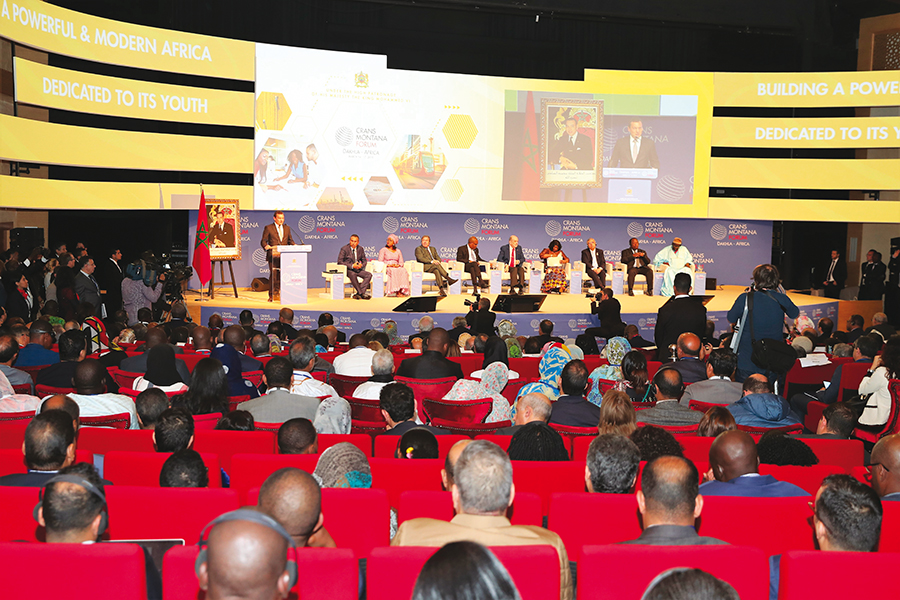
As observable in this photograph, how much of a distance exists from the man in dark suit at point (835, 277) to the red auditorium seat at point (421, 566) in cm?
1502

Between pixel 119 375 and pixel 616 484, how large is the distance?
3.72 metres

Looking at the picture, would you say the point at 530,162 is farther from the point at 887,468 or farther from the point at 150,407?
the point at 887,468

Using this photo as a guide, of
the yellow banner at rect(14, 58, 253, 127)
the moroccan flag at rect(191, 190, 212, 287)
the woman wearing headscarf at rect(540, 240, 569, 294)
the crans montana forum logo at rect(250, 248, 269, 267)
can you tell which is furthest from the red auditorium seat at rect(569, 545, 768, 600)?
the crans montana forum logo at rect(250, 248, 269, 267)

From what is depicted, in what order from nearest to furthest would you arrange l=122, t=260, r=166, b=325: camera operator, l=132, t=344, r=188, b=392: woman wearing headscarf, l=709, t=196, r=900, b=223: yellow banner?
1. l=132, t=344, r=188, b=392: woman wearing headscarf
2. l=122, t=260, r=166, b=325: camera operator
3. l=709, t=196, r=900, b=223: yellow banner

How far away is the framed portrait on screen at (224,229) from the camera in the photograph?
1171cm

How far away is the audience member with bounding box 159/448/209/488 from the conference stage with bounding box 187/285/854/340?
8.31m

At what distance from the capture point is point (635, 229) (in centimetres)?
1609

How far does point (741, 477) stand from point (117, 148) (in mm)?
11250

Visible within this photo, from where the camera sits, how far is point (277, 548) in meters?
1.50

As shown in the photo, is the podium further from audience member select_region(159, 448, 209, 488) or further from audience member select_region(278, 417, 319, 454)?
audience member select_region(159, 448, 209, 488)

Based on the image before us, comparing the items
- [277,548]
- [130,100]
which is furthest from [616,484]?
[130,100]

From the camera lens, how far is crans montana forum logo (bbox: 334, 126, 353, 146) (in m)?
13.6

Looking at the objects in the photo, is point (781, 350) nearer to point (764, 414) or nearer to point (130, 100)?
point (764, 414)

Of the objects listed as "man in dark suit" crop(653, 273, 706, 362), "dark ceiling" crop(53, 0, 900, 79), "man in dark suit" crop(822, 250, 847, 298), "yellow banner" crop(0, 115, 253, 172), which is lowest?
"man in dark suit" crop(653, 273, 706, 362)
